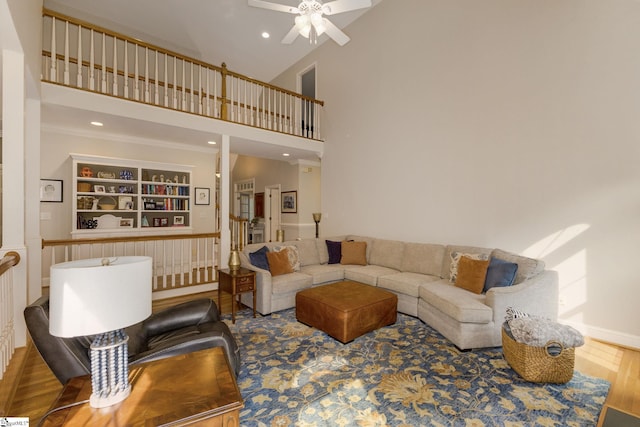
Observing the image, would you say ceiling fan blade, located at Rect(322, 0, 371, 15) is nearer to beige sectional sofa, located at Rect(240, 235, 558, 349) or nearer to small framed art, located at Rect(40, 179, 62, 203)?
beige sectional sofa, located at Rect(240, 235, 558, 349)

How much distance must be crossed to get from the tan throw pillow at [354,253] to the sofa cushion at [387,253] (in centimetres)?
16

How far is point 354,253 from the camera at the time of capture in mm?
4766

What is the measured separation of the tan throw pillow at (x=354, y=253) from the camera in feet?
15.6

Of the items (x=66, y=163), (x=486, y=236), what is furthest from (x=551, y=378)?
(x=66, y=163)

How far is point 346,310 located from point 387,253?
6.52 ft

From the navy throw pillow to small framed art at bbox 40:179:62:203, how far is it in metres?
4.76

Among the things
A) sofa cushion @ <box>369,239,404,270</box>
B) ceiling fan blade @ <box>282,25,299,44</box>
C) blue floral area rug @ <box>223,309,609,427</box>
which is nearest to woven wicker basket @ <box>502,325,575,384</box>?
blue floral area rug @ <box>223,309,609,427</box>

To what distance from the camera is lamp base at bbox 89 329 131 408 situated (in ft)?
3.79

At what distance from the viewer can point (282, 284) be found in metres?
3.71

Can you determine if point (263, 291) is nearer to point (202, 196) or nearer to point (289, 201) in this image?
point (202, 196)

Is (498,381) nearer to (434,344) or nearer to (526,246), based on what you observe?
(434,344)

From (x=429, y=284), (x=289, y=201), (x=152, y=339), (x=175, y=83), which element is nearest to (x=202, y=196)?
(x=289, y=201)

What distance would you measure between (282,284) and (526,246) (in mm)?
3062

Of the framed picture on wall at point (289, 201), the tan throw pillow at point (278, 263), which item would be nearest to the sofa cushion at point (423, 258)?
the tan throw pillow at point (278, 263)
